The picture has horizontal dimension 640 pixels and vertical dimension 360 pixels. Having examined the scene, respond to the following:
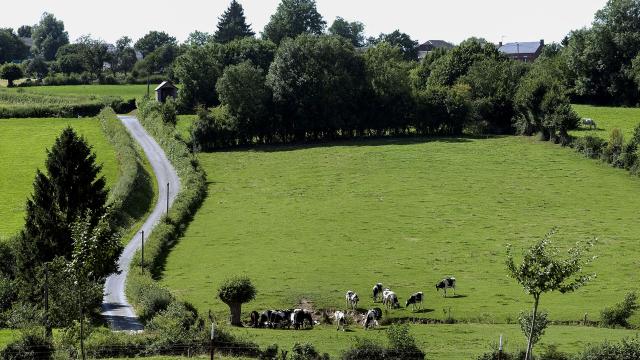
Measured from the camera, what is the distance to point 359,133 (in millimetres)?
115625

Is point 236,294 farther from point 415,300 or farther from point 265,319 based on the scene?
point 415,300

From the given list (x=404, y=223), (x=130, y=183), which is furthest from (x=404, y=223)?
(x=130, y=183)

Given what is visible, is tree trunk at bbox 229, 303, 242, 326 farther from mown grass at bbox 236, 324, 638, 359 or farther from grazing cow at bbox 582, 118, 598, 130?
grazing cow at bbox 582, 118, 598, 130

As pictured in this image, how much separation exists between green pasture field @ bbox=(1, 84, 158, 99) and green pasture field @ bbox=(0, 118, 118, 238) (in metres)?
38.1

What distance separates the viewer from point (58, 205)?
4266 centimetres

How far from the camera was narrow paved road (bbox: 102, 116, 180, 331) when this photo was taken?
42.4 m

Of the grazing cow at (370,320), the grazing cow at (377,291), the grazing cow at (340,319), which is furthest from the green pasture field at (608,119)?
the grazing cow at (340,319)

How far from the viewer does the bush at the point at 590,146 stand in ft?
306

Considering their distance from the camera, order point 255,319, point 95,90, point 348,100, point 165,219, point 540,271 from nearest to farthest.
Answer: point 540,271 < point 255,319 < point 165,219 < point 348,100 < point 95,90

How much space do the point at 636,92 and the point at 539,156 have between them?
39976mm

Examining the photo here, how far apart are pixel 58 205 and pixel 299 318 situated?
47.0ft

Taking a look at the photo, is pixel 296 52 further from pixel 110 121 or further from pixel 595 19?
pixel 595 19

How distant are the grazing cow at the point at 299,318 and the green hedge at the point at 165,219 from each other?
6949 mm

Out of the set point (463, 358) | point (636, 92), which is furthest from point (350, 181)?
point (636, 92)
